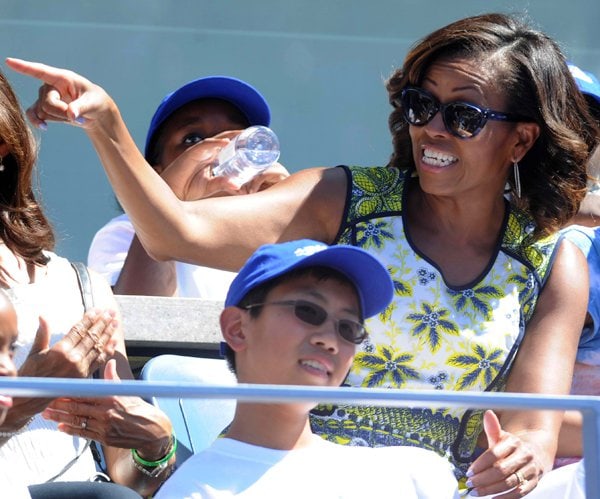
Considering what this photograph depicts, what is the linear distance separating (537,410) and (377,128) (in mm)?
3650

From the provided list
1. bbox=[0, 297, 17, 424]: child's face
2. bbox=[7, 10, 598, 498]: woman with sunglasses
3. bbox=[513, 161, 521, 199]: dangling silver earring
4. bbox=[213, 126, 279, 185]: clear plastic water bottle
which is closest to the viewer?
bbox=[0, 297, 17, 424]: child's face

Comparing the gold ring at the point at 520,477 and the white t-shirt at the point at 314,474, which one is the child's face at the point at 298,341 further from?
the gold ring at the point at 520,477

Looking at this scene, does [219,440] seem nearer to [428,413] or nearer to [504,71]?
[428,413]

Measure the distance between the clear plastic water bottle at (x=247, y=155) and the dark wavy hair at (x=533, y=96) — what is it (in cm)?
54

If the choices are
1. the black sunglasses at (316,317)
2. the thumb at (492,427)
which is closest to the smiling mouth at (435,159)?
the black sunglasses at (316,317)

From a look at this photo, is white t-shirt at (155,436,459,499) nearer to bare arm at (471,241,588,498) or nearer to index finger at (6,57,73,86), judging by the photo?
bare arm at (471,241,588,498)

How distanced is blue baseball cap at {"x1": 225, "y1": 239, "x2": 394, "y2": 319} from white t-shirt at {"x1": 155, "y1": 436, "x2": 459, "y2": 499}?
0.31 metres

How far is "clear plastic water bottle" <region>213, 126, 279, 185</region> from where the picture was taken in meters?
2.93

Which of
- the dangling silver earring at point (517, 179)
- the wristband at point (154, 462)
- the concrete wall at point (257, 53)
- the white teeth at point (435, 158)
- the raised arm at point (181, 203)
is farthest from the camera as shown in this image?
the concrete wall at point (257, 53)

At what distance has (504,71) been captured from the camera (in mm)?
2369

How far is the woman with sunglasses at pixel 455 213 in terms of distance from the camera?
87.0 inches

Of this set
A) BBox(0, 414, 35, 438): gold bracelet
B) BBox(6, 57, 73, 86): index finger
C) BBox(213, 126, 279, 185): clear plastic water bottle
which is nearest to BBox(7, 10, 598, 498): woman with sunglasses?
BBox(6, 57, 73, 86): index finger

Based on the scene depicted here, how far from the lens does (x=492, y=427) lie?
1.41 meters

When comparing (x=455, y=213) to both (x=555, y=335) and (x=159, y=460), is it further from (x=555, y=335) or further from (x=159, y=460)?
(x=159, y=460)
